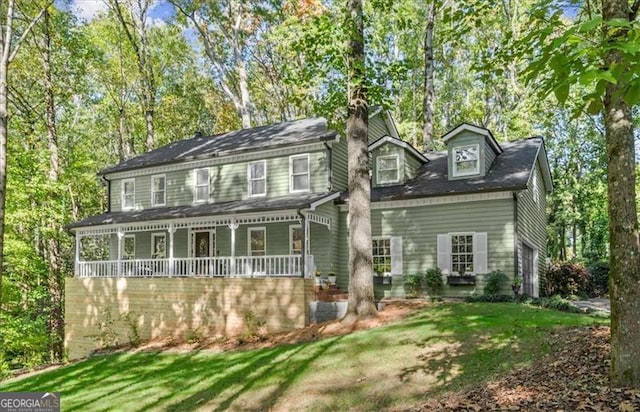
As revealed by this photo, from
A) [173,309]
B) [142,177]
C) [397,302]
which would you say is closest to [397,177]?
[397,302]

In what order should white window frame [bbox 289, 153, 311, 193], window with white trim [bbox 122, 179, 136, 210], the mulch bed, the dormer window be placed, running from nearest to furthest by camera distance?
the mulch bed < the dormer window < white window frame [bbox 289, 153, 311, 193] < window with white trim [bbox 122, 179, 136, 210]

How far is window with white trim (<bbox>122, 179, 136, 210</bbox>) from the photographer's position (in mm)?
22047

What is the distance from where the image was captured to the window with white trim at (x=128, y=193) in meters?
22.0

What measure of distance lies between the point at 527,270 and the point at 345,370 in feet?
35.6

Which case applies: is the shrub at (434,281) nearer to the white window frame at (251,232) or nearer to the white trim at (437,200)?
the white trim at (437,200)

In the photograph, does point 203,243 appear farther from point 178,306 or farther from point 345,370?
point 345,370

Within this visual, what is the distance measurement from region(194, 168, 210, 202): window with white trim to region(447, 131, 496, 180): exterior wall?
1005cm

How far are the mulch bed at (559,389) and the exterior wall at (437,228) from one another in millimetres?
7491

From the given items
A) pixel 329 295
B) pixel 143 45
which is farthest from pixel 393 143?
pixel 143 45

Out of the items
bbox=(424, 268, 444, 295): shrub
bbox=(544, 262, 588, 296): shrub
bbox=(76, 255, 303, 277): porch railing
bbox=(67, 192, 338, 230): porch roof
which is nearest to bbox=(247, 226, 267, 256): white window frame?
bbox=(76, 255, 303, 277): porch railing

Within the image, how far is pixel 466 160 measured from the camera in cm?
1645

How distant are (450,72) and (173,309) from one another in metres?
25.0

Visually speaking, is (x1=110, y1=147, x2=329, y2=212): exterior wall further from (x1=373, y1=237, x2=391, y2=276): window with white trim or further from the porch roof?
(x1=373, y1=237, x2=391, y2=276): window with white trim

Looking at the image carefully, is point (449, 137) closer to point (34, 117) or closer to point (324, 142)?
point (324, 142)
